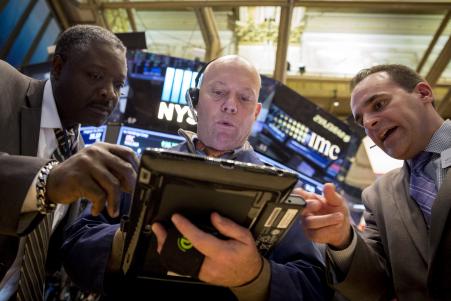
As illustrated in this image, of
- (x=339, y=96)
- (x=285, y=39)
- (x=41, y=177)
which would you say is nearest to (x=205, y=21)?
(x=285, y=39)

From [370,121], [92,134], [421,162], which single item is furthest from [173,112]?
[421,162]

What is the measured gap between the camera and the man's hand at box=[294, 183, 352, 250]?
4.03 feet

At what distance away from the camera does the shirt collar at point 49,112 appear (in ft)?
5.80

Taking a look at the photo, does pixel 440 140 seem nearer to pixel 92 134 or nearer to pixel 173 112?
pixel 173 112

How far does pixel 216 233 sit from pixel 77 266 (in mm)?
615

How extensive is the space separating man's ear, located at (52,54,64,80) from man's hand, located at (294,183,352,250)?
5.20 feet

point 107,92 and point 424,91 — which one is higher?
point 424,91

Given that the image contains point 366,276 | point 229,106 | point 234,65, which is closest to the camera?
point 366,276

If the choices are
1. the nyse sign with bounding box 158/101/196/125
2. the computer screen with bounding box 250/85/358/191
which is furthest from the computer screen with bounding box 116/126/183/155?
the computer screen with bounding box 250/85/358/191

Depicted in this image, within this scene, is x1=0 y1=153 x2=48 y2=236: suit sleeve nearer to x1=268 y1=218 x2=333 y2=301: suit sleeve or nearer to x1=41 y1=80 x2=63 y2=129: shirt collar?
x1=268 y1=218 x2=333 y2=301: suit sleeve

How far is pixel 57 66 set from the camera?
6.93ft

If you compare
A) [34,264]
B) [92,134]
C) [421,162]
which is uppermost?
[421,162]

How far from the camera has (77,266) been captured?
4.11 feet

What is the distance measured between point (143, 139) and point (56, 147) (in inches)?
81.1
